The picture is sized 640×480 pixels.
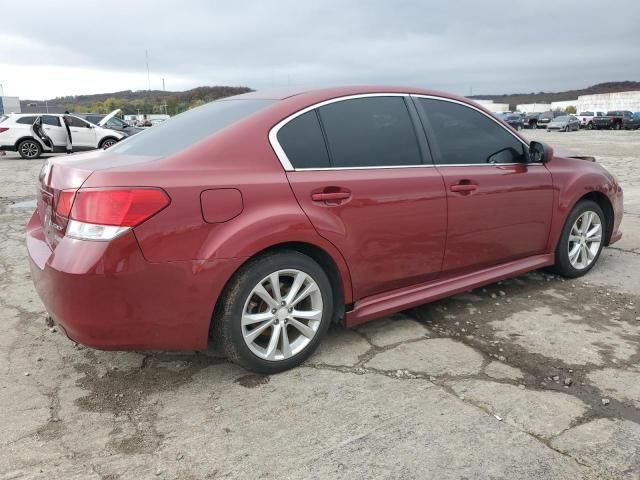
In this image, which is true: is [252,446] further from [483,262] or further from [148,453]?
[483,262]

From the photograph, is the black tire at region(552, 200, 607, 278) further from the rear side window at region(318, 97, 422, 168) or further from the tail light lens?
the tail light lens

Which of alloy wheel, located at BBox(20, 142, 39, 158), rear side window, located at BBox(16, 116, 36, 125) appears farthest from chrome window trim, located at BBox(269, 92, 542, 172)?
alloy wheel, located at BBox(20, 142, 39, 158)

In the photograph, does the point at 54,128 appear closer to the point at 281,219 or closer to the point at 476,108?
the point at 476,108

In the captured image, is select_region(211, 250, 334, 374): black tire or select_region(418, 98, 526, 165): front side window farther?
select_region(418, 98, 526, 165): front side window

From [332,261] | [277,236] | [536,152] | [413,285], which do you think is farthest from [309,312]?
[536,152]

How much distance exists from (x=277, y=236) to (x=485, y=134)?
1.97 meters

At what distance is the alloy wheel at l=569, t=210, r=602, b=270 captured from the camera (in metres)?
4.63

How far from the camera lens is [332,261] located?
10.2 ft

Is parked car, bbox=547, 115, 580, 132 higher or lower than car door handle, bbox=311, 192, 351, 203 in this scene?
higher

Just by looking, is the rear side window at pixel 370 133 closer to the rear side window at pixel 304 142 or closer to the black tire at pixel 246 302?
the rear side window at pixel 304 142

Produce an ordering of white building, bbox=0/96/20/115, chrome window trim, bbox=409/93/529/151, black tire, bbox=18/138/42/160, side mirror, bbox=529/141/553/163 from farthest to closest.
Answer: white building, bbox=0/96/20/115
black tire, bbox=18/138/42/160
side mirror, bbox=529/141/553/163
chrome window trim, bbox=409/93/529/151

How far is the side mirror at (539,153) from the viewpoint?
4.15m

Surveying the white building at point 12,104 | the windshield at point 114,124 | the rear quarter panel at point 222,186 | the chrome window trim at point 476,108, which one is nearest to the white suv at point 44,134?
the windshield at point 114,124

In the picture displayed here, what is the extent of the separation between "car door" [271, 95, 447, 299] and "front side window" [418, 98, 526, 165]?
0.17 metres
